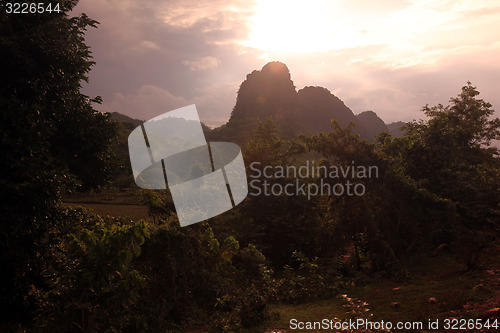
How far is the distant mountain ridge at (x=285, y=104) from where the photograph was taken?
263 feet

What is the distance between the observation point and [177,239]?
8102mm

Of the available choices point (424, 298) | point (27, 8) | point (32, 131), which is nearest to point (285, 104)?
point (424, 298)

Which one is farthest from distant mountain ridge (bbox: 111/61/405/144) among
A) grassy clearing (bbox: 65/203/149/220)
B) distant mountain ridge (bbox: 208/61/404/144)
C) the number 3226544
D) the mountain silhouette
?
the number 3226544

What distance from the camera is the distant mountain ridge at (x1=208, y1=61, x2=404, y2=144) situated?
80.2 metres

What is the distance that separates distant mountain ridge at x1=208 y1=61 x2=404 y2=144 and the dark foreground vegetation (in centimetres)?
6142

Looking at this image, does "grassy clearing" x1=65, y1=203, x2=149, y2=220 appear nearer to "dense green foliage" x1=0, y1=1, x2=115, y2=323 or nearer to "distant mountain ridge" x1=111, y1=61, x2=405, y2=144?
"dense green foliage" x1=0, y1=1, x2=115, y2=323

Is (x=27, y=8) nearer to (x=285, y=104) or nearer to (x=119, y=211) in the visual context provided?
(x=119, y=211)

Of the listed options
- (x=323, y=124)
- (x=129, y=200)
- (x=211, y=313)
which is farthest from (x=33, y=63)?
(x=323, y=124)

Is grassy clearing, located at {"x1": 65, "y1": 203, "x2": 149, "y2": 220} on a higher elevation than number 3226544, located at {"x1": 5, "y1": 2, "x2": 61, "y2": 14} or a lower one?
lower

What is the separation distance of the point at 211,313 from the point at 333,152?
7.46 meters

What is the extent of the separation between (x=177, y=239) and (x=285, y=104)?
78885mm

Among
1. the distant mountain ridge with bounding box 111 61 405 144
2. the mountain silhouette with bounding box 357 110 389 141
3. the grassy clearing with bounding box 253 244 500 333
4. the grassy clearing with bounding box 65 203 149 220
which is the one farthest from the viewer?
the mountain silhouette with bounding box 357 110 389 141

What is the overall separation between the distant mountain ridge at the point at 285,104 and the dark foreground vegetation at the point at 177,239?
61.4 meters

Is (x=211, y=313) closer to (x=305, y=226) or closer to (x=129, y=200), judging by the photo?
(x=305, y=226)
